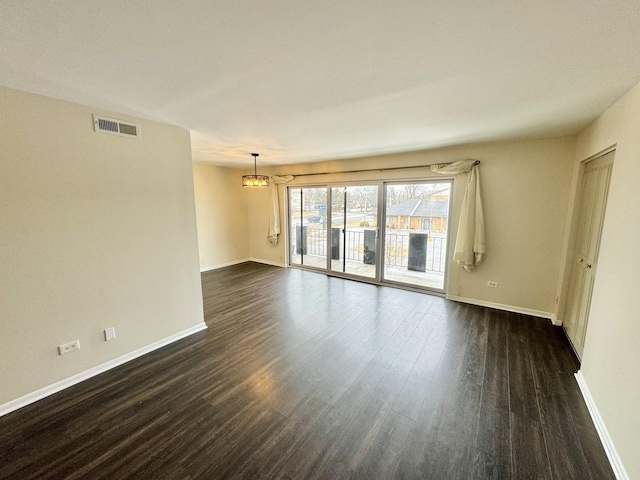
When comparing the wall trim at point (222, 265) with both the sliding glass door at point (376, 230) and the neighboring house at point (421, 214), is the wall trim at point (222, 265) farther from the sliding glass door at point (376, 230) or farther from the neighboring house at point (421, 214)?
the neighboring house at point (421, 214)

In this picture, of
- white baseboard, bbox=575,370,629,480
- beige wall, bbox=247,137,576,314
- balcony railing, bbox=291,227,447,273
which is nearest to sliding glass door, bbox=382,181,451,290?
balcony railing, bbox=291,227,447,273

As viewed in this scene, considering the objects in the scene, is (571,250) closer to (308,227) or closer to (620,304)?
(620,304)

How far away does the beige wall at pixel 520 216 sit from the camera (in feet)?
10.9

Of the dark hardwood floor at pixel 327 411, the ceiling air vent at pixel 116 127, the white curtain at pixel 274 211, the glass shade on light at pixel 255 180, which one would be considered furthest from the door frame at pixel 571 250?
the white curtain at pixel 274 211

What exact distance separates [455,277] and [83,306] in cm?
473

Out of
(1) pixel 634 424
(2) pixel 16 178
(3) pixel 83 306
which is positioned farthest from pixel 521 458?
(2) pixel 16 178

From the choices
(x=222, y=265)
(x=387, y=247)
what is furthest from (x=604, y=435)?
(x=222, y=265)

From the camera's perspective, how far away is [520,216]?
3.56 m

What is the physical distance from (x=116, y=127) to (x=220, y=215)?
156 inches

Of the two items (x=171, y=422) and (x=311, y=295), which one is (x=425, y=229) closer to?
(x=311, y=295)

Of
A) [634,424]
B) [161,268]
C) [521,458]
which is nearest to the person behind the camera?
[634,424]

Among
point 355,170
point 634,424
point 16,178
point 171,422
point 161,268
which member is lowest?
point 171,422

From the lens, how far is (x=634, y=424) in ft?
4.73

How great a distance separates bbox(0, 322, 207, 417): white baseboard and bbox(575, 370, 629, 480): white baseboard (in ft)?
12.3
